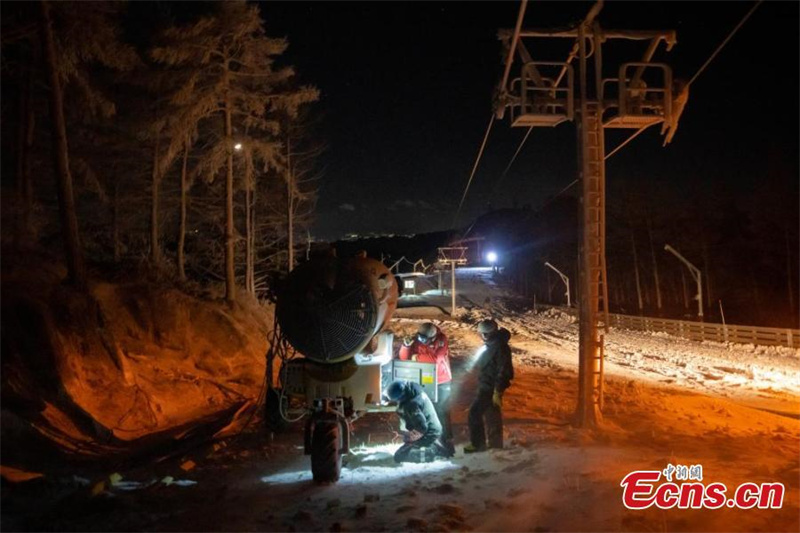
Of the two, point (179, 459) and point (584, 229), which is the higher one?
point (584, 229)

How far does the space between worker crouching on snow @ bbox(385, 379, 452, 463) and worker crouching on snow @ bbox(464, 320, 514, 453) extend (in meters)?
0.58

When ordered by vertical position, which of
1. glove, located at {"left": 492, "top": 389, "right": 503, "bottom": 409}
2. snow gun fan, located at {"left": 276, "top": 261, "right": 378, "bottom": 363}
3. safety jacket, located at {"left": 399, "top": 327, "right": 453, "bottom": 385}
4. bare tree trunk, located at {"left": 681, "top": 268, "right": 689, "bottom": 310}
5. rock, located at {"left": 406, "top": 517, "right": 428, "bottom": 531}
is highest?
snow gun fan, located at {"left": 276, "top": 261, "right": 378, "bottom": 363}

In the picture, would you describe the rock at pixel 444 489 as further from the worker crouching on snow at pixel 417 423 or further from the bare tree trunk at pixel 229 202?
the bare tree trunk at pixel 229 202

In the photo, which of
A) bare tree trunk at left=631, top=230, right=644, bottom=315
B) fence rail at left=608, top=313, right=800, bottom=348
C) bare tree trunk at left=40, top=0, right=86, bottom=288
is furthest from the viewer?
bare tree trunk at left=631, top=230, right=644, bottom=315

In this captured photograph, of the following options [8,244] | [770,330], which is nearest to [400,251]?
[770,330]

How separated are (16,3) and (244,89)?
7.23 m

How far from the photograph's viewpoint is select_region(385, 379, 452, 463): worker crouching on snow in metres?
8.74

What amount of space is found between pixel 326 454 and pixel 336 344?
155cm

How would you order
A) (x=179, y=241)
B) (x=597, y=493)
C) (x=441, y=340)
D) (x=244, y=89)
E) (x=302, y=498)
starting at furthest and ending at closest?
(x=179, y=241)
(x=244, y=89)
(x=441, y=340)
(x=302, y=498)
(x=597, y=493)

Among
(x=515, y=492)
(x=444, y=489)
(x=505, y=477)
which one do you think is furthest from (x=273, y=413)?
(x=515, y=492)

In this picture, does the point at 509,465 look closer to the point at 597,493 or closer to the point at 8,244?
the point at 597,493

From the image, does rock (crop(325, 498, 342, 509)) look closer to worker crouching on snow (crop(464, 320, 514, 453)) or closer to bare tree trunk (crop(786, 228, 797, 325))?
worker crouching on snow (crop(464, 320, 514, 453))

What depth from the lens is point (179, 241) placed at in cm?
2595

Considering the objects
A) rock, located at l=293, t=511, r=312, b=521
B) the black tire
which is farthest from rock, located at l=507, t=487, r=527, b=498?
the black tire
